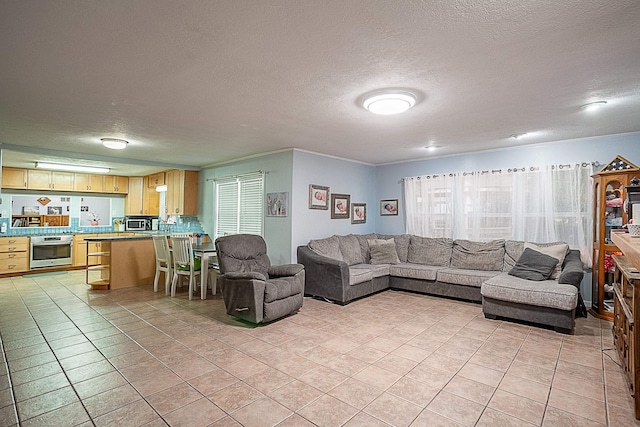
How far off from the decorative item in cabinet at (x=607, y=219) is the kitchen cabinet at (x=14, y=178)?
10460 mm

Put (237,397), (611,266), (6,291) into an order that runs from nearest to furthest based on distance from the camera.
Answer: (237,397) < (611,266) < (6,291)

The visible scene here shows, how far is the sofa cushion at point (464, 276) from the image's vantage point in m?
4.59

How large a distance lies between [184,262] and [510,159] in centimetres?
541

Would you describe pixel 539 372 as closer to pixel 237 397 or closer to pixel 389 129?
pixel 237 397

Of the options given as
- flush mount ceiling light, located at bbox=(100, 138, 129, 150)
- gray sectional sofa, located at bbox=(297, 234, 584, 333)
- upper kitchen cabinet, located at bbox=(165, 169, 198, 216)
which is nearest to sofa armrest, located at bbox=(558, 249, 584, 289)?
gray sectional sofa, located at bbox=(297, 234, 584, 333)

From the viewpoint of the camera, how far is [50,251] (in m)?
7.01

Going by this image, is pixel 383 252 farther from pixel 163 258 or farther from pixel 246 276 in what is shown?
pixel 163 258

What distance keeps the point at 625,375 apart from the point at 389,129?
317cm

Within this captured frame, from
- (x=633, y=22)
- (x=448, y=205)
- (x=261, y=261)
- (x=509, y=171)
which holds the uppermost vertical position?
A: (x=633, y=22)

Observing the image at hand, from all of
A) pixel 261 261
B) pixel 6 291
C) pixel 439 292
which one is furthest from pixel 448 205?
pixel 6 291

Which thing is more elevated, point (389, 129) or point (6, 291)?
point (389, 129)

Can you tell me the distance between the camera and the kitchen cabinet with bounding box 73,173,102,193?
777cm

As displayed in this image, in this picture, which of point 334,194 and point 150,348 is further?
point 334,194

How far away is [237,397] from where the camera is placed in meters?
2.25
